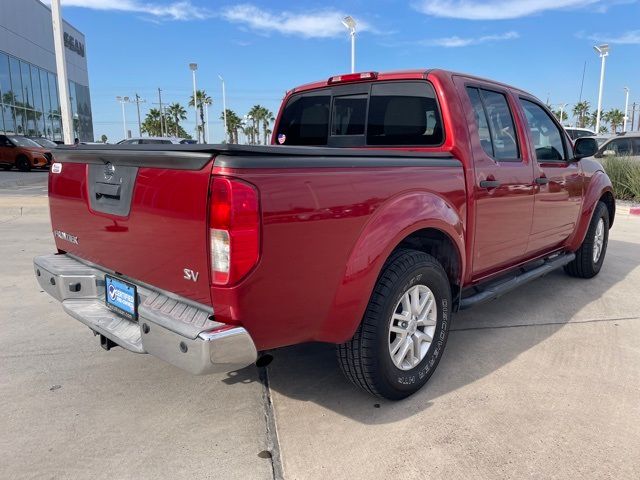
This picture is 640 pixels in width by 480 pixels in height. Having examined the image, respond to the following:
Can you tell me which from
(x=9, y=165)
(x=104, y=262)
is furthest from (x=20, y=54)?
(x=104, y=262)

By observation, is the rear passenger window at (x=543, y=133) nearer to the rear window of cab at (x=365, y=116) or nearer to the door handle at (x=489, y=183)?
the door handle at (x=489, y=183)

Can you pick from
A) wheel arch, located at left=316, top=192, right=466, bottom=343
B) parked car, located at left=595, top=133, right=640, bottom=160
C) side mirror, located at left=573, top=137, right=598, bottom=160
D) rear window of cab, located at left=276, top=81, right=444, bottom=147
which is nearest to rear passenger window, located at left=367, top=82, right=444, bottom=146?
rear window of cab, located at left=276, top=81, right=444, bottom=147

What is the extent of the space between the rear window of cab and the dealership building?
1184 inches

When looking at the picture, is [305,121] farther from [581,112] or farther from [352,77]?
[581,112]

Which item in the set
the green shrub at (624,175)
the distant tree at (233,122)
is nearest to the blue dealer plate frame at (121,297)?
the green shrub at (624,175)

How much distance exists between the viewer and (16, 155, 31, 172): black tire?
2002 cm

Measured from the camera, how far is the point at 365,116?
3844 mm

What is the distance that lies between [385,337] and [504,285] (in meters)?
1.50

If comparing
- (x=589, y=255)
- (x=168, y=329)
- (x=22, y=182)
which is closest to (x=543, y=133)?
(x=589, y=255)

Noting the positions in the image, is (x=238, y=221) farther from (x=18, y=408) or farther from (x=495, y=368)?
(x=495, y=368)

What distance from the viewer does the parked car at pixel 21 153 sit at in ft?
65.3

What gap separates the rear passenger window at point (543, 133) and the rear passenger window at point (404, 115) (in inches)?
46.4

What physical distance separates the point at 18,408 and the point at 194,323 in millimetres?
1500

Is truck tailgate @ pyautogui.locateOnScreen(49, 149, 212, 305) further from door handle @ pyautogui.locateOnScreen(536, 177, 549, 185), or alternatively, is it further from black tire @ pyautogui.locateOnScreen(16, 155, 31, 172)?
black tire @ pyautogui.locateOnScreen(16, 155, 31, 172)
